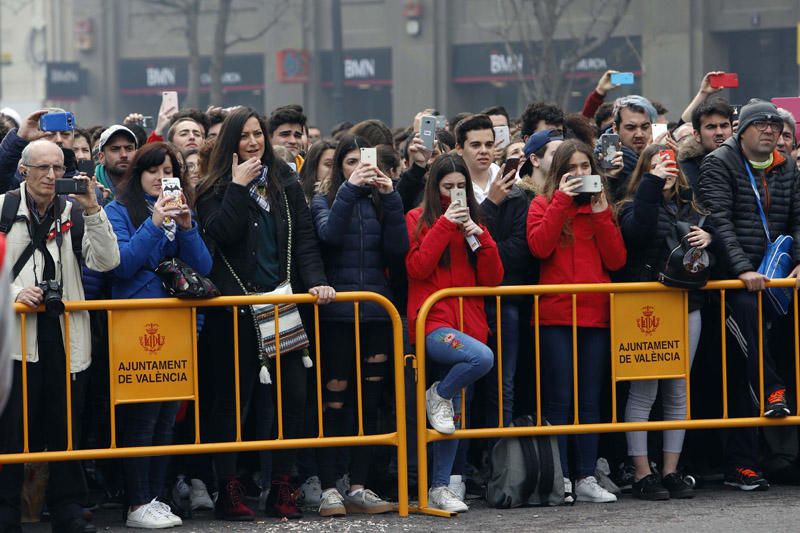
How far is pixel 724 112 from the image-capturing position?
8.92m

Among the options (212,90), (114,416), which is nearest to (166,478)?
(114,416)

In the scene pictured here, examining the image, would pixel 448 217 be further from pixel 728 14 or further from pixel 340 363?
pixel 728 14

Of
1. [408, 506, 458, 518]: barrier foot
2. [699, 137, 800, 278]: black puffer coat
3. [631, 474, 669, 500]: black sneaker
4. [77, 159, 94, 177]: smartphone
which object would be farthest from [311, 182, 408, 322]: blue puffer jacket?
[699, 137, 800, 278]: black puffer coat

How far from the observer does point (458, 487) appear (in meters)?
7.98

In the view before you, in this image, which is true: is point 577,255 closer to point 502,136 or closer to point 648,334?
point 648,334

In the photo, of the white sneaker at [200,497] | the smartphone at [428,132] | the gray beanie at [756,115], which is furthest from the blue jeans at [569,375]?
the white sneaker at [200,497]

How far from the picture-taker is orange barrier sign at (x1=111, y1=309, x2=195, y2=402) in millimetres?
7449

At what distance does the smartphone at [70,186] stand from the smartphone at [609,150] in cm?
305

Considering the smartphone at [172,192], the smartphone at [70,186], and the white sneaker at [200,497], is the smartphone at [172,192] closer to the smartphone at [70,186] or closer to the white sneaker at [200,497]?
the smartphone at [70,186]

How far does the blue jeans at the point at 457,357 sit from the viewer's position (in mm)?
7611

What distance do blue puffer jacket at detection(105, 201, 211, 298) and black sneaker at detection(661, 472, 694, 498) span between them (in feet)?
9.42

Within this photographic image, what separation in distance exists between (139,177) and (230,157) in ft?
1.64

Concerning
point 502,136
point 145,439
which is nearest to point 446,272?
point 145,439

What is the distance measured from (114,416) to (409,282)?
1770mm
